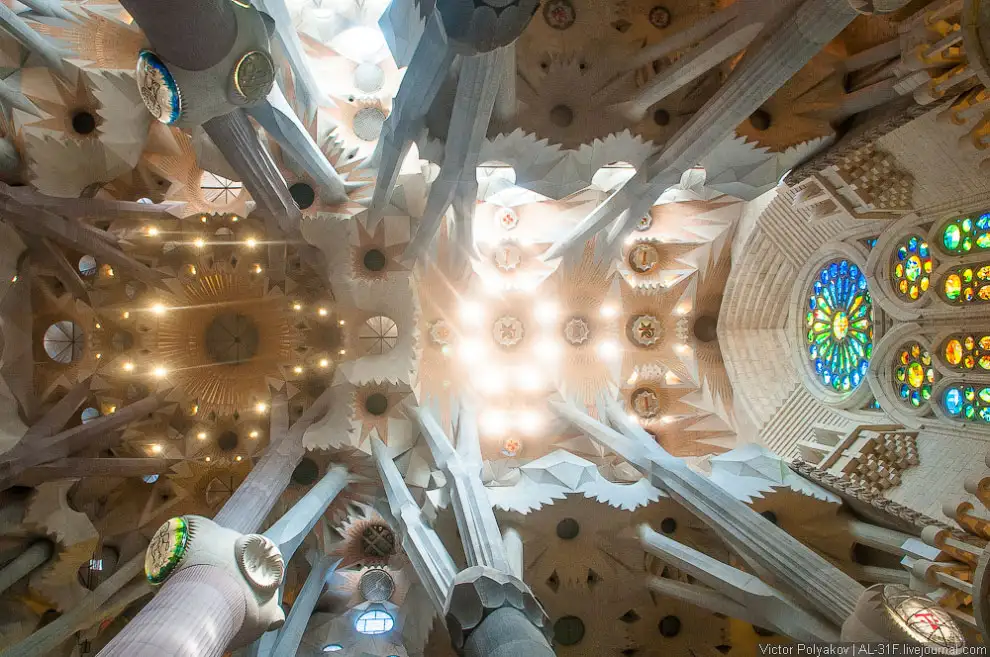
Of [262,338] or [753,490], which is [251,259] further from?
[753,490]

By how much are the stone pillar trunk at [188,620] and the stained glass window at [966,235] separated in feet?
28.3

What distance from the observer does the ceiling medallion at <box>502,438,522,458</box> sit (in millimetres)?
11133

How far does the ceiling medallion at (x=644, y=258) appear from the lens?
1133 cm

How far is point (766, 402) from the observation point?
11.1 m

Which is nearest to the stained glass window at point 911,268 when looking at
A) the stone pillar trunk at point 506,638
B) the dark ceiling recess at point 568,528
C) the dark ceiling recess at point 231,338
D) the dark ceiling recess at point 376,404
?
the dark ceiling recess at point 568,528

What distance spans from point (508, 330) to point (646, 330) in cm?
263

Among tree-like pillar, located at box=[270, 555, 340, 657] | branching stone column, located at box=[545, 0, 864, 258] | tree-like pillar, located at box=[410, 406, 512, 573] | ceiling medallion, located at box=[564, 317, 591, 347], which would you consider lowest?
tree-like pillar, located at box=[270, 555, 340, 657]

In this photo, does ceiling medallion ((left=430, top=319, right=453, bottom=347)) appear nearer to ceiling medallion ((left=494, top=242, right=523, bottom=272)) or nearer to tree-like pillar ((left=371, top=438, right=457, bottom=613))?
ceiling medallion ((left=494, top=242, right=523, bottom=272))

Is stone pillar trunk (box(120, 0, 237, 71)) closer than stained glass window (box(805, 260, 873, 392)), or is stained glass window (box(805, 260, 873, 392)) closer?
stone pillar trunk (box(120, 0, 237, 71))

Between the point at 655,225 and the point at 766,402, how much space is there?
3.78 m

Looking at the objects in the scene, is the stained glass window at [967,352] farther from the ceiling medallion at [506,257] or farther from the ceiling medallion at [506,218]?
the ceiling medallion at [506,218]

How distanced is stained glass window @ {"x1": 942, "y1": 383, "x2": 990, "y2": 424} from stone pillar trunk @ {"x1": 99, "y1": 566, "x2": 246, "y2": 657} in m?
8.30

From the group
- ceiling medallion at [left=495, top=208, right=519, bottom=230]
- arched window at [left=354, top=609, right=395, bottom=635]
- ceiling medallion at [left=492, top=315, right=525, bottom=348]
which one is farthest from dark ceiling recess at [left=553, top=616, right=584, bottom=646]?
ceiling medallion at [left=495, top=208, right=519, bottom=230]

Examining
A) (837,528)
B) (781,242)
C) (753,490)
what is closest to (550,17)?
(781,242)
